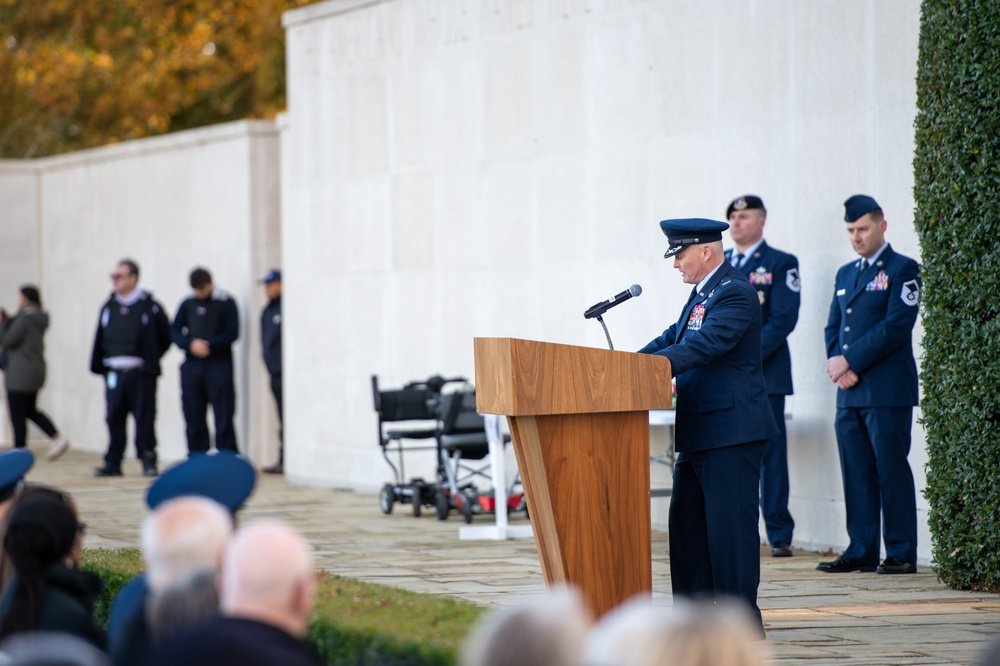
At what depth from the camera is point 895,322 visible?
8.83 m

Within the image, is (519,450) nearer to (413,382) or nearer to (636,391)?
(636,391)

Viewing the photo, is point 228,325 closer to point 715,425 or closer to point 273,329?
point 273,329

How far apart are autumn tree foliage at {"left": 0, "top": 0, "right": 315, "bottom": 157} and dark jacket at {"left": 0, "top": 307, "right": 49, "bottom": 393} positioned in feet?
34.5

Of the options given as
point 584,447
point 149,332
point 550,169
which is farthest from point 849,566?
point 149,332

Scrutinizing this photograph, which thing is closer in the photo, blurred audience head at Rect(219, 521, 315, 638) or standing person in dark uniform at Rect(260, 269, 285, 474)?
blurred audience head at Rect(219, 521, 315, 638)

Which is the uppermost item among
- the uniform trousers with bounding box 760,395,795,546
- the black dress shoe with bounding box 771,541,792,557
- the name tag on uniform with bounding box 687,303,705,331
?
the name tag on uniform with bounding box 687,303,705,331

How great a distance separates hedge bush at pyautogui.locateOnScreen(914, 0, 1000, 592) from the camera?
25.0ft

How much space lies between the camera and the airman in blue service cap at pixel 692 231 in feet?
21.6

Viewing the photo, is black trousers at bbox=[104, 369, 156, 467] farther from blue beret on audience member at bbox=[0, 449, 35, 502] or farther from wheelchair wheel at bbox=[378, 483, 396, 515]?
blue beret on audience member at bbox=[0, 449, 35, 502]

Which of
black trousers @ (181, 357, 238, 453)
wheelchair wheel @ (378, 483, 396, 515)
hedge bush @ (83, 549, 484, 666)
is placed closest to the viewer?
hedge bush @ (83, 549, 484, 666)

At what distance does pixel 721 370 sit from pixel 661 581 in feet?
8.15

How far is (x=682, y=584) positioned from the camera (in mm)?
6645

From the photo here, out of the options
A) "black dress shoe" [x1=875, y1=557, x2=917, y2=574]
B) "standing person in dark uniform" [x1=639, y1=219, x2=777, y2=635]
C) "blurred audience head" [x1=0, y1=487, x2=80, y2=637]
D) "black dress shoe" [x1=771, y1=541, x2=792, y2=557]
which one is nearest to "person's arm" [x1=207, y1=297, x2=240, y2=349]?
"black dress shoe" [x1=771, y1=541, x2=792, y2=557]

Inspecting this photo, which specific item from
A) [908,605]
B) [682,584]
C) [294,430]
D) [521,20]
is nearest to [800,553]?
[908,605]
